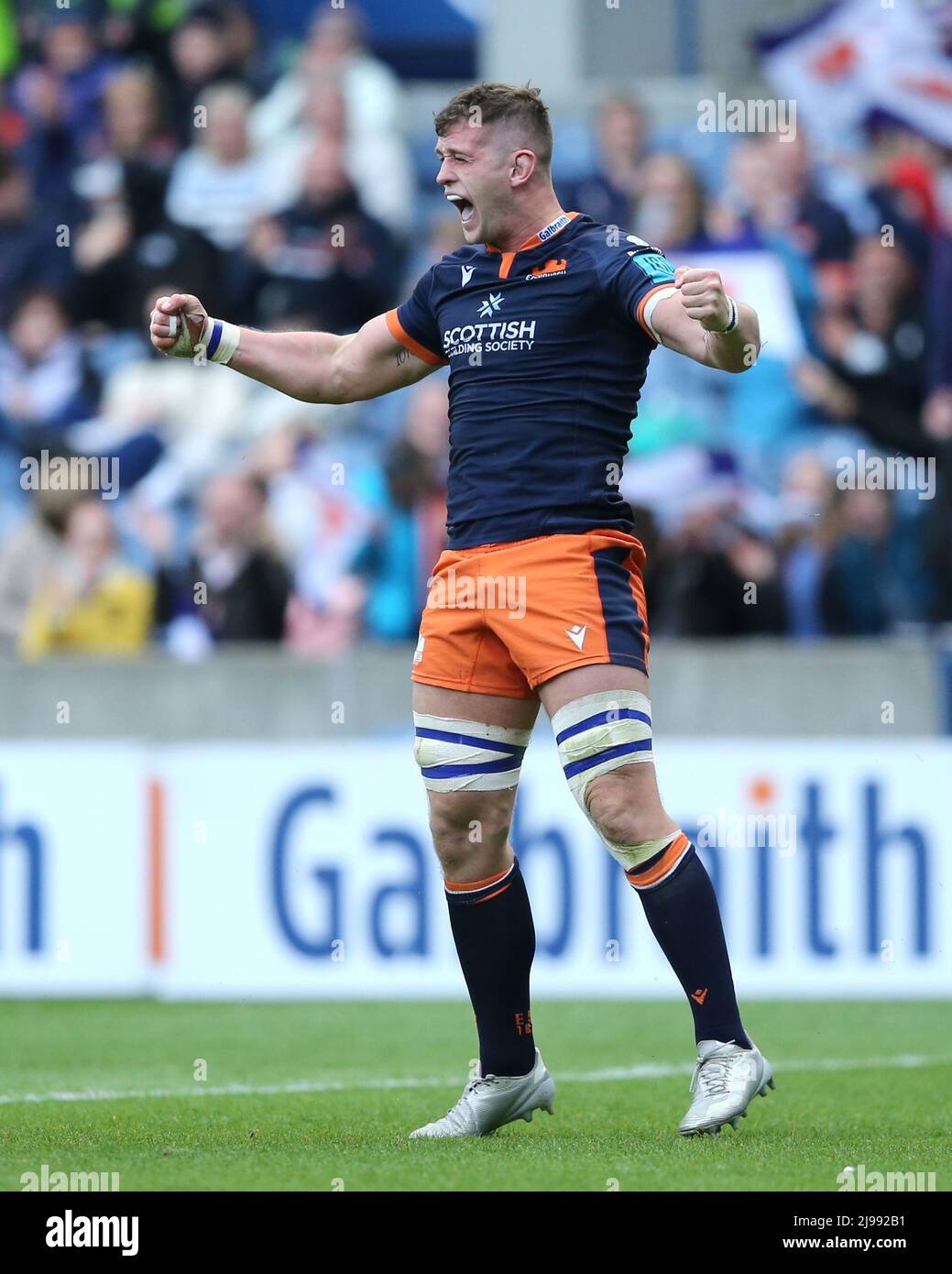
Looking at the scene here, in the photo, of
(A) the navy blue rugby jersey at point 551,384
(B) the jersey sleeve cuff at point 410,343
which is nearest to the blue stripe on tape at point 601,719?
(A) the navy blue rugby jersey at point 551,384

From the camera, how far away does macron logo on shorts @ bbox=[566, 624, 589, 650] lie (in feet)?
16.3

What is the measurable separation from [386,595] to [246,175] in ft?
10.6

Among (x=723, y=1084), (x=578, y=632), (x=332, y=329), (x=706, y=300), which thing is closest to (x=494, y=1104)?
(x=723, y=1084)

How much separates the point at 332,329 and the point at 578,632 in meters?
7.44

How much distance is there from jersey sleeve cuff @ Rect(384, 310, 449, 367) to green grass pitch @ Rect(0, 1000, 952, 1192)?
6.49 ft

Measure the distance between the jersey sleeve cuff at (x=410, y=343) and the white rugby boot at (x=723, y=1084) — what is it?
6.17ft

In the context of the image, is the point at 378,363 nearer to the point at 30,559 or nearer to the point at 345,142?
the point at 30,559

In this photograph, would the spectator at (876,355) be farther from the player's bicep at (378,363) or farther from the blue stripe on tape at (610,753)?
the blue stripe on tape at (610,753)

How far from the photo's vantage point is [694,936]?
5012 mm

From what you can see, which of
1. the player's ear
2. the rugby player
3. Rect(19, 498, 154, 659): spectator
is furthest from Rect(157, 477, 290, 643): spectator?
the player's ear

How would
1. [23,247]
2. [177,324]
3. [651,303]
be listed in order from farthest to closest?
[23,247], [177,324], [651,303]

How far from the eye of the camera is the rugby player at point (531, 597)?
16.4 feet

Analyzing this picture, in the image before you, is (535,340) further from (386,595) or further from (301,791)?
(386,595)
